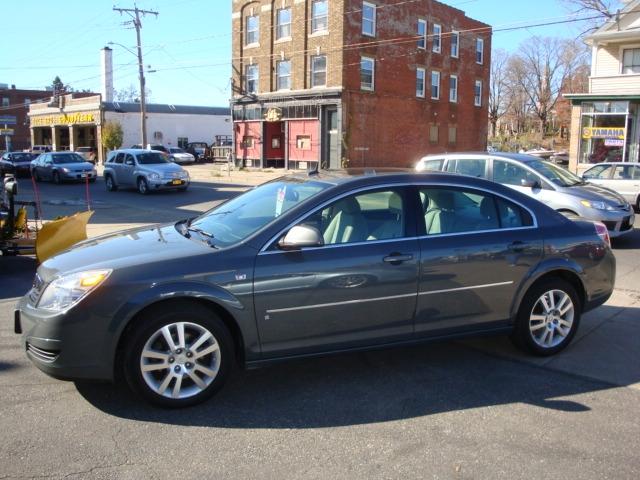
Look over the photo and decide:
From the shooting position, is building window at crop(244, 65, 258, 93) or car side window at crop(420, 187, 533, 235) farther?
building window at crop(244, 65, 258, 93)

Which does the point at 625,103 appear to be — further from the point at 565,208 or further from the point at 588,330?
the point at 588,330

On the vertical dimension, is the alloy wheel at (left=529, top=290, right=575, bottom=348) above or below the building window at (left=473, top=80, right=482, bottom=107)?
below

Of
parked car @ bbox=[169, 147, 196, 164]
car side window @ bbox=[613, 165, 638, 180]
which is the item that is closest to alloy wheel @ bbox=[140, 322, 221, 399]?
car side window @ bbox=[613, 165, 638, 180]

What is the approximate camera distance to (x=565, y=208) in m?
10.6

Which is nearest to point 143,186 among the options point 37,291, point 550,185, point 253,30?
point 550,185

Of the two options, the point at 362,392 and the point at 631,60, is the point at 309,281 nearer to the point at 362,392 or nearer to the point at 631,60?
the point at 362,392

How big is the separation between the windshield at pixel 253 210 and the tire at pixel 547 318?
6.57 ft

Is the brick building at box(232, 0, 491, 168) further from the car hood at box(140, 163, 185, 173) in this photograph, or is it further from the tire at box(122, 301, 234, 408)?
the tire at box(122, 301, 234, 408)

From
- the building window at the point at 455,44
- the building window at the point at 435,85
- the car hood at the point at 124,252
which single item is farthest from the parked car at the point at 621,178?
the building window at the point at 455,44

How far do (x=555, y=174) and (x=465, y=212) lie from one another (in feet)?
23.3

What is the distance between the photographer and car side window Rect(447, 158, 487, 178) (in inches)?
440

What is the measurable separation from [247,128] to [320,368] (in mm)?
34828

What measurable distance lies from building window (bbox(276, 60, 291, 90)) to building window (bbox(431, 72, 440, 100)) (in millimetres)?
9938

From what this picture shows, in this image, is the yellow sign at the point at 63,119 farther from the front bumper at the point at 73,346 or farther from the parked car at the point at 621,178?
the front bumper at the point at 73,346
